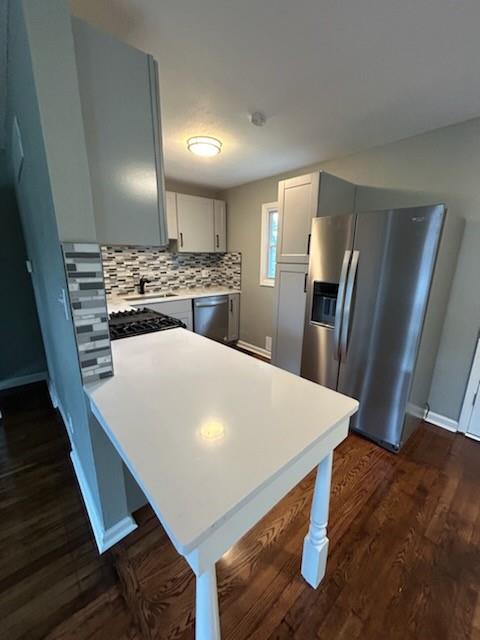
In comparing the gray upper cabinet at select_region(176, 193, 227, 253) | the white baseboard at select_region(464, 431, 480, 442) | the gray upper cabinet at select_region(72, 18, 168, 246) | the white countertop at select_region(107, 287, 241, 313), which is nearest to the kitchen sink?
the white countertop at select_region(107, 287, 241, 313)

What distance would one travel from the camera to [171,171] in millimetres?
3137

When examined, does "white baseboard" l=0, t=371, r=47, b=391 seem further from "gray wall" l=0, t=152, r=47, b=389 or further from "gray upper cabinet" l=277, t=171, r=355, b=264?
"gray upper cabinet" l=277, t=171, r=355, b=264

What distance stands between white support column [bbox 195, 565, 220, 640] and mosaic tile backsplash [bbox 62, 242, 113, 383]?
0.82 meters

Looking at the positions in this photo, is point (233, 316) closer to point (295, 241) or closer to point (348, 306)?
point (295, 241)

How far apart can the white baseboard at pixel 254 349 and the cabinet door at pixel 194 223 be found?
4.81 ft

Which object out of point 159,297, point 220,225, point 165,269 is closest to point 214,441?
point 159,297

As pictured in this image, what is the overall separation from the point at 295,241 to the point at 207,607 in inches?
95.1

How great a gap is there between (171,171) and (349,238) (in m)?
2.31

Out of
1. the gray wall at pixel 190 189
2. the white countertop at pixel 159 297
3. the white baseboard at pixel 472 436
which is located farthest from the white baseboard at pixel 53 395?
the white baseboard at pixel 472 436

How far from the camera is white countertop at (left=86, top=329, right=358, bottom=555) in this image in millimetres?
612

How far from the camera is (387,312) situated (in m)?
1.83

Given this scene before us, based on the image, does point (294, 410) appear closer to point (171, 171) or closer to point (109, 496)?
point (109, 496)

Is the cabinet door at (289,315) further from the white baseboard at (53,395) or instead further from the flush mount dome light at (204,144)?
the white baseboard at (53,395)

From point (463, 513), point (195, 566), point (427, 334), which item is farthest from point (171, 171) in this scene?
point (463, 513)
